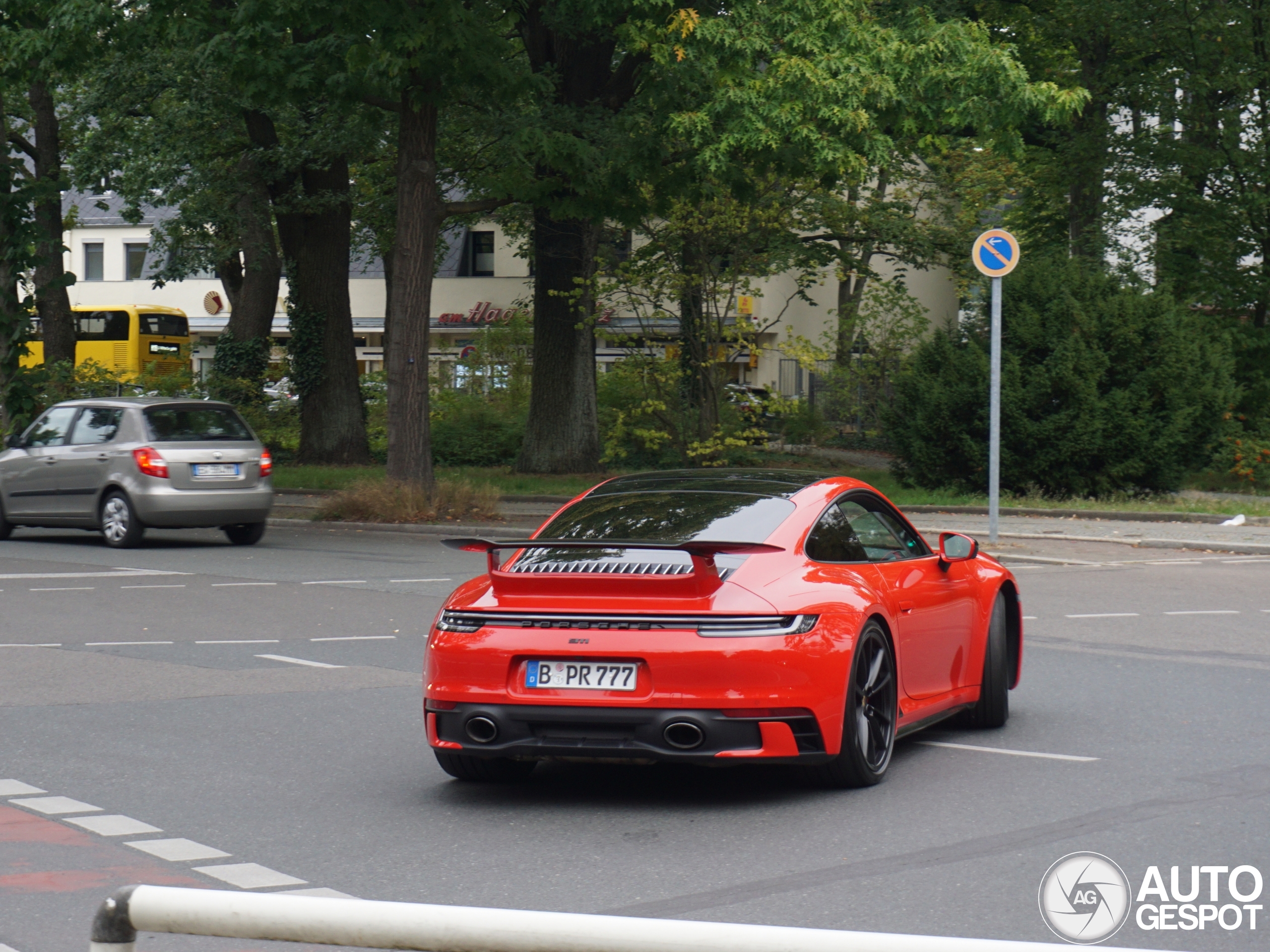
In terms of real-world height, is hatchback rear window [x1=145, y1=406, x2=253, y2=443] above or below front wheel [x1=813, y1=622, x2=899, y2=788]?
above

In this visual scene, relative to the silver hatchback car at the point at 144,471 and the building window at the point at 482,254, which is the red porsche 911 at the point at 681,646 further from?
the building window at the point at 482,254

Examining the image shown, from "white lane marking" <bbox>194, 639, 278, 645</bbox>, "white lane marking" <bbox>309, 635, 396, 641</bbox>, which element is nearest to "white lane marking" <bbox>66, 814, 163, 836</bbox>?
"white lane marking" <bbox>194, 639, 278, 645</bbox>

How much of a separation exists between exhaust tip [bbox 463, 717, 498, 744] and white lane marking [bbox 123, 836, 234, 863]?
109 centimetres

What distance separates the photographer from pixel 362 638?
11.9m

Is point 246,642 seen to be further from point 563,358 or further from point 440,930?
point 563,358

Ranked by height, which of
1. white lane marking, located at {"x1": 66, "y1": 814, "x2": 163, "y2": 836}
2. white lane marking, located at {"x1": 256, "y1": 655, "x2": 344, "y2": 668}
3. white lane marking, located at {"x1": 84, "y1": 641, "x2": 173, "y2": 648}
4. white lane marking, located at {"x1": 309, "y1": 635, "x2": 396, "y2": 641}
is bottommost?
white lane marking, located at {"x1": 84, "y1": 641, "x2": 173, "y2": 648}

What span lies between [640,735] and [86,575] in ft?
36.9

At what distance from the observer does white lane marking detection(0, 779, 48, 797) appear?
6.86 metres

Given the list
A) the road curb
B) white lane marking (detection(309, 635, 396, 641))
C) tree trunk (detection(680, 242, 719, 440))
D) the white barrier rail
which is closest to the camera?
the white barrier rail

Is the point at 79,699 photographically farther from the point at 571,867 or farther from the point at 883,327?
the point at 883,327

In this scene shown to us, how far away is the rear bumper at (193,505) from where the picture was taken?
18953mm

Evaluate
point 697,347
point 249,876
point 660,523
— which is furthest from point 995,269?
point 249,876

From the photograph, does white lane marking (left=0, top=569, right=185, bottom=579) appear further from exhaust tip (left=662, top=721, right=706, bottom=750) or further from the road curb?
Result: exhaust tip (left=662, top=721, right=706, bottom=750)

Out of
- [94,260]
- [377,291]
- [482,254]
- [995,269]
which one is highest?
[94,260]
